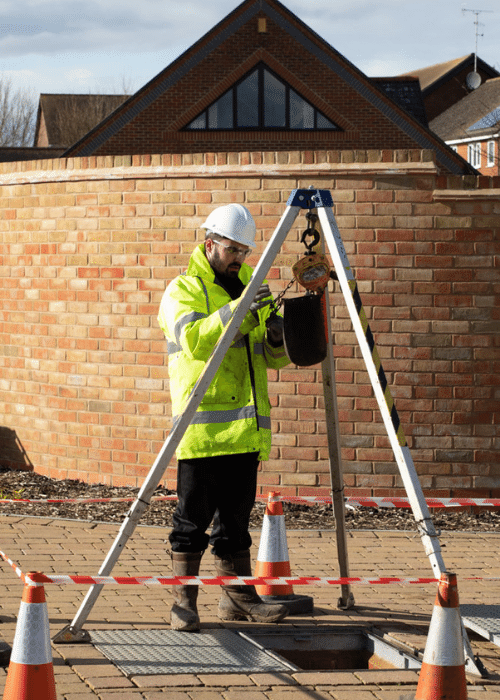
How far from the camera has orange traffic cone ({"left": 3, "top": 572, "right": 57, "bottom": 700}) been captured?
3723 millimetres

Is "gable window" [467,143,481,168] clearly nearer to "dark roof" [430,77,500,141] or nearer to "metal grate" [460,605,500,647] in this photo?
"dark roof" [430,77,500,141]

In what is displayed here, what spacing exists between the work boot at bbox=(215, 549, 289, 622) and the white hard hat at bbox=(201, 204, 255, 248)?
5.36ft

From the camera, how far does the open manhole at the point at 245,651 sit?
4.38 meters

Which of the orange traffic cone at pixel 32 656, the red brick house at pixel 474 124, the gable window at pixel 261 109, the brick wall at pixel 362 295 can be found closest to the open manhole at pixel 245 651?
the orange traffic cone at pixel 32 656

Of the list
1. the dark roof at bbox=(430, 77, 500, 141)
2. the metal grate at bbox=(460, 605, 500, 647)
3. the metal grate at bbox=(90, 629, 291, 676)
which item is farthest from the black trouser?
the dark roof at bbox=(430, 77, 500, 141)

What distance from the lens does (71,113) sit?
187 ft

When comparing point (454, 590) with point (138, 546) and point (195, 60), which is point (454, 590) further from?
point (195, 60)

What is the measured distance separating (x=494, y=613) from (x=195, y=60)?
2231 cm

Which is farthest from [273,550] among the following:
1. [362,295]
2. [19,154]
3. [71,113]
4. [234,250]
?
[71,113]

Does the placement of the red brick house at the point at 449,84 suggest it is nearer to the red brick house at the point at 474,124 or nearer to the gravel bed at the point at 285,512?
the red brick house at the point at 474,124

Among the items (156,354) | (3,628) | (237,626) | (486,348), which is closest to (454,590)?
Answer: (237,626)

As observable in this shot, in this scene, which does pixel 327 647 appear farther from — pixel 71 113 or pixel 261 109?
pixel 71 113

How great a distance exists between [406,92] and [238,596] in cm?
2863

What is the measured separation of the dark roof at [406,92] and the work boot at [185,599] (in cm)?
2807
